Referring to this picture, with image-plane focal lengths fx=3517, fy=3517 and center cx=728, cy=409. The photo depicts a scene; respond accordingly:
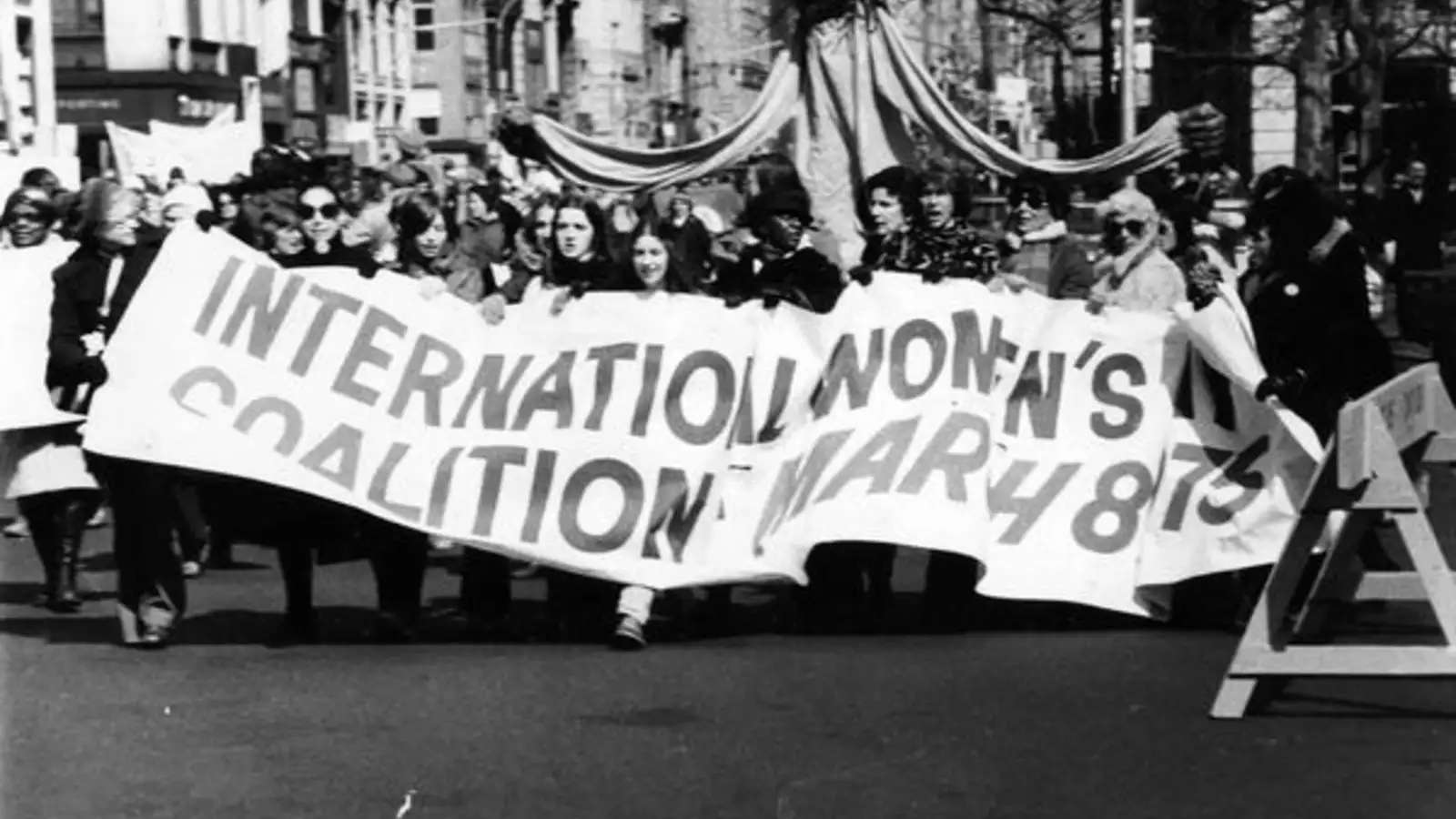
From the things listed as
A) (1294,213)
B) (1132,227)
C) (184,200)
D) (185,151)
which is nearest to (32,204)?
(184,200)

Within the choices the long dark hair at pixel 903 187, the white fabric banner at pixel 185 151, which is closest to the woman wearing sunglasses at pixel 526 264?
the long dark hair at pixel 903 187

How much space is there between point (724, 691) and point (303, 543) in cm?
234

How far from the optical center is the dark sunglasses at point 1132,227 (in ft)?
51.8

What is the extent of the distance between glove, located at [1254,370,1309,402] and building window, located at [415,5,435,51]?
68.4 meters

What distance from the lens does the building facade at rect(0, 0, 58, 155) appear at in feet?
135

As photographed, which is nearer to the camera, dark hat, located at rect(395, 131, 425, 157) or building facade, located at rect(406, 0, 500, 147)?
dark hat, located at rect(395, 131, 425, 157)

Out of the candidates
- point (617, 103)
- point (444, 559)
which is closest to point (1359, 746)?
point (444, 559)

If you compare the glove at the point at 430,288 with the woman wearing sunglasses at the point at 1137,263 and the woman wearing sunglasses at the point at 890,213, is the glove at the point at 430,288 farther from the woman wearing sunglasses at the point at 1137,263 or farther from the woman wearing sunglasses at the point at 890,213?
the woman wearing sunglasses at the point at 1137,263

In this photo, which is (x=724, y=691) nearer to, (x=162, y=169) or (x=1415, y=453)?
(x=1415, y=453)

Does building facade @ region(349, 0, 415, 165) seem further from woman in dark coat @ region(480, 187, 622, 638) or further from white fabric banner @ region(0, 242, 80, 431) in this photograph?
woman in dark coat @ region(480, 187, 622, 638)

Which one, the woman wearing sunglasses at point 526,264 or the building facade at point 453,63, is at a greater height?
the woman wearing sunglasses at point 526,264

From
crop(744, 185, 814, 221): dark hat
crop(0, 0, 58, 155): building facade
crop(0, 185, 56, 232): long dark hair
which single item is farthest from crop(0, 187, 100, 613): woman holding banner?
crop(0, 0, 58, 155): building facade

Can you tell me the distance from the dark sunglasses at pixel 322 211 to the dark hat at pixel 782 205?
1639 millimetres

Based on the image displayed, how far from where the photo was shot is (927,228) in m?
13.9
